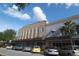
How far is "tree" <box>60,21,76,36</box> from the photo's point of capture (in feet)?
53.9

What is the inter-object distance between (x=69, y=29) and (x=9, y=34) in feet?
11.1

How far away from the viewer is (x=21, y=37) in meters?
16.7

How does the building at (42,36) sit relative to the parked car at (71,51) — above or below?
above

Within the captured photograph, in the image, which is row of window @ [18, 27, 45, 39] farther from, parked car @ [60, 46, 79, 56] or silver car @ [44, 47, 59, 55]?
parked car @ [60, 46, 79, 56]

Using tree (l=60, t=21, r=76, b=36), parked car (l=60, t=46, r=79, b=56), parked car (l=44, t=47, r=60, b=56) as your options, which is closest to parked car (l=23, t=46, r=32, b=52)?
parked car (l=44, t=47, r=60, b=56)

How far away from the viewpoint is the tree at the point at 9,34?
1602 cm

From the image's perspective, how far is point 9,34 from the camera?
16297 mm

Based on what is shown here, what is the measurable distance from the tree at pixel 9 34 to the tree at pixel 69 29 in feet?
8.67

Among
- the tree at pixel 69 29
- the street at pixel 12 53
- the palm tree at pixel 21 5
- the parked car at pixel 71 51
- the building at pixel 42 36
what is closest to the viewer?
the palm tree at pixel 21 5

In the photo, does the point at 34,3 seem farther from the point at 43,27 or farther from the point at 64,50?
the point at 64,50

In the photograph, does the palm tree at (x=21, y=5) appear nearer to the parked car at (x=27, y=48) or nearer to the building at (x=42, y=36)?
the building at (x=42, y=36)

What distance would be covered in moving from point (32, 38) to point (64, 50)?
200 centimetres

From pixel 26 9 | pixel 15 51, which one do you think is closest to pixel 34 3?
pixel 26 9

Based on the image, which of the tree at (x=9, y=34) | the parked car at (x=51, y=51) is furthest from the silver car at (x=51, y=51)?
the tree at (x=9, y=34)
